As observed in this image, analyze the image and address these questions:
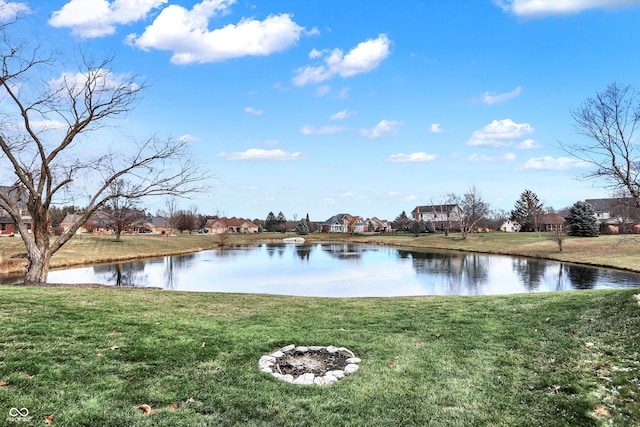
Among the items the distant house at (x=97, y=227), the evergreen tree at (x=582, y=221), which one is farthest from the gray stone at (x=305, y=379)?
the distant house at (x=97, y=227)

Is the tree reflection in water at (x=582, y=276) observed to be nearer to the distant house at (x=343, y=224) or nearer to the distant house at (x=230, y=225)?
the distant house at (x=343, y=224)

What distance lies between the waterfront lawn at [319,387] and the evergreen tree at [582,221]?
46.4m

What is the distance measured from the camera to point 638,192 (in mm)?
11219

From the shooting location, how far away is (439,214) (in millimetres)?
90312

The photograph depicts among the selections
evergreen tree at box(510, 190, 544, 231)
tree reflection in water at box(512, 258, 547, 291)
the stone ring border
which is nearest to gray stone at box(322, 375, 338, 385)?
the stone ring border

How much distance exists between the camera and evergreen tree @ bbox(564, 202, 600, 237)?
48.2m

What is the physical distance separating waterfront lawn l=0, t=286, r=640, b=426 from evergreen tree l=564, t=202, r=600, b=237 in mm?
46434

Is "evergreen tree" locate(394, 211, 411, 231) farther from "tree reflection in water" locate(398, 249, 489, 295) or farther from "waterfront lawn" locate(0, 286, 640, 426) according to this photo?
"waterfront lawn" locate(0, 286, 640, 426)

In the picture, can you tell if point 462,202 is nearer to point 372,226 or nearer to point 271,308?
point 372,226

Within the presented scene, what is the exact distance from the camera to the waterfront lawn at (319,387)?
450 centimetres

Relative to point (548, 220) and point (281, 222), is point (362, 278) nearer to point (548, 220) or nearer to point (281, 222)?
point (548, 220)

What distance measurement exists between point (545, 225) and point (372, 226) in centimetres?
4275

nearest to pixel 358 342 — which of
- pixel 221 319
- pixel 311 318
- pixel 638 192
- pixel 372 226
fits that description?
pixel 311 318

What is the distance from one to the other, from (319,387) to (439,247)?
5090cm
